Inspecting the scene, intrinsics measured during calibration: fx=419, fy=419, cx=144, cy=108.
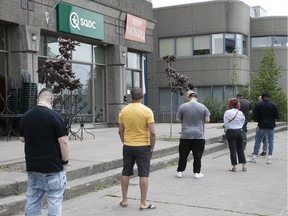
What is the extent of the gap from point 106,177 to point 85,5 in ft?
30.7

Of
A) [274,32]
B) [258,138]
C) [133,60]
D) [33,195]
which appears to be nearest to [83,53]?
[133,60]

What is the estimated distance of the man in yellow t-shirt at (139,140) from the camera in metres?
6.06

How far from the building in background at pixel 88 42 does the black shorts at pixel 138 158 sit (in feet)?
23.3

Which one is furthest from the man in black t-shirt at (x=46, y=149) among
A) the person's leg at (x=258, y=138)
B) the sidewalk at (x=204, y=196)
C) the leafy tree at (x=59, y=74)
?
the person's leg at (x=258, y=138)

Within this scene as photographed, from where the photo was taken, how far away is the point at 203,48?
28516 mm

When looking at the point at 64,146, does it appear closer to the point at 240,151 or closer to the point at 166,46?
the point at 240,151

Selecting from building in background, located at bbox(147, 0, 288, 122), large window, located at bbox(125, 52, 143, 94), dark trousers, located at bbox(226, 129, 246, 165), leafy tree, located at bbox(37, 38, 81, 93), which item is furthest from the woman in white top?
building in background, located at bbox(147, 0, 288, 122)

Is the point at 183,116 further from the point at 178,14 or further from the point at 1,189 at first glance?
the point at 178,14

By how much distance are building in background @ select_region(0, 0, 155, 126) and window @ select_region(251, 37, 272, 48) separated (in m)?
14.0

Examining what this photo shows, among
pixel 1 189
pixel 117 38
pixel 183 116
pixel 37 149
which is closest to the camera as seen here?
pixel 37 149

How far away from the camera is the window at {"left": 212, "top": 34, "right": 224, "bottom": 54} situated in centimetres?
2816

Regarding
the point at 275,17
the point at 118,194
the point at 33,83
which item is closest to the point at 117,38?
the point at 33,83

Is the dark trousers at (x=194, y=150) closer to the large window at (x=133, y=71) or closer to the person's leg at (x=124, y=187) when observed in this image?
the person's leg at (x=124, y=187)

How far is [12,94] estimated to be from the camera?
12.1 m
